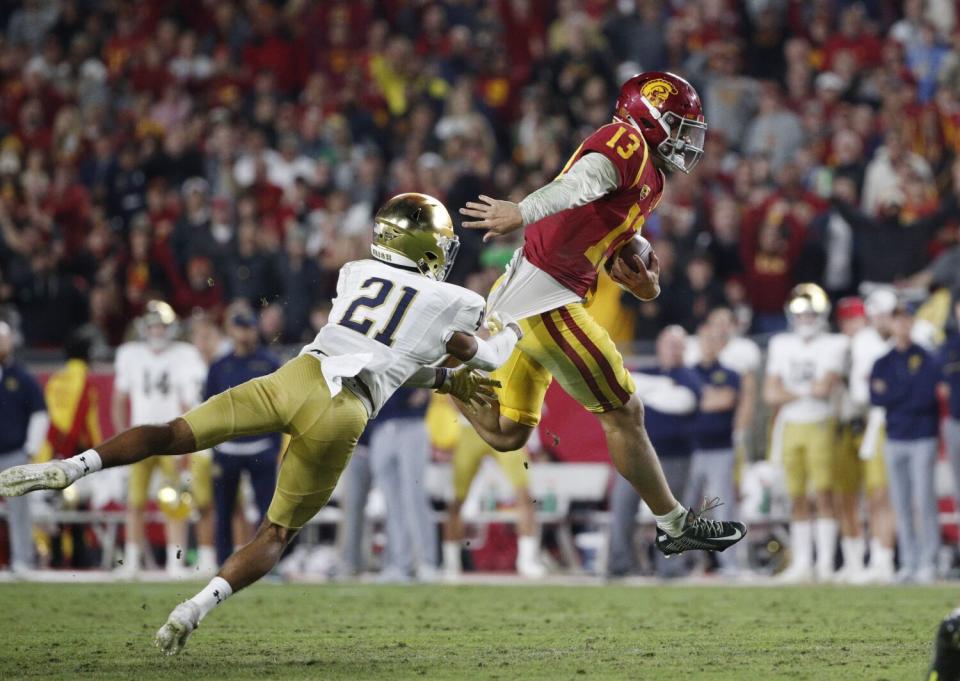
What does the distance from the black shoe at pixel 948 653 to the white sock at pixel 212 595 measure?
9.30ft

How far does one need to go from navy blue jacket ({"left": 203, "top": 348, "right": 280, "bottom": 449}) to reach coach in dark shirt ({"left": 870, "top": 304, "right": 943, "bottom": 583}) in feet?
14.5

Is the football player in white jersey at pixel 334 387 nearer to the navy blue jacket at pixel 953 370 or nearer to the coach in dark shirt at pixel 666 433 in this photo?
the coach in dark shirt at pixel 666 433

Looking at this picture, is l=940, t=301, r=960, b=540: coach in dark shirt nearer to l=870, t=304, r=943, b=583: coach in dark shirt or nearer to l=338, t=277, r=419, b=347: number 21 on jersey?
l=870, t=304, r=943, b=583: coach in dark shirt

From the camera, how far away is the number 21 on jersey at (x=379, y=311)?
6.62m

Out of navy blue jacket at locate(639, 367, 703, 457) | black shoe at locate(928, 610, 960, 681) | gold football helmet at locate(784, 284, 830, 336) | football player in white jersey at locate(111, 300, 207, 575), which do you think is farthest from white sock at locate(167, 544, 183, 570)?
black shoe at locate(928, 610, 960, 681)

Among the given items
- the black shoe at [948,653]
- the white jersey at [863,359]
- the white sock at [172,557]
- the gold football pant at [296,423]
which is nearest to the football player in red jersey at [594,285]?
the gold football pant at [296,423]

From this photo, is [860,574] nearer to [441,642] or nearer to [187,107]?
[441,642]

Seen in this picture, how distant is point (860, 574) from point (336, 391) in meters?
6.28

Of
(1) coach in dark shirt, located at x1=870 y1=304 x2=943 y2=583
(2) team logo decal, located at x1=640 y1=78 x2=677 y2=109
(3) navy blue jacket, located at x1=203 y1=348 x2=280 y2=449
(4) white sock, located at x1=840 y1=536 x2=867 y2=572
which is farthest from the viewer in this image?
A: (4) white sock, located at x1=840 y1=536 x2=867 y2=572

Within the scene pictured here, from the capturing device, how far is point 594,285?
7.32 m

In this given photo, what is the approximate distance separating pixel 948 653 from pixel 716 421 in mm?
7040

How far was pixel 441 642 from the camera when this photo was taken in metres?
7.37

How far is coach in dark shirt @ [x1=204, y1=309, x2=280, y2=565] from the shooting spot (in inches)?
449

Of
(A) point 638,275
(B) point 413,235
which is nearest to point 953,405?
(A) point 638,275
